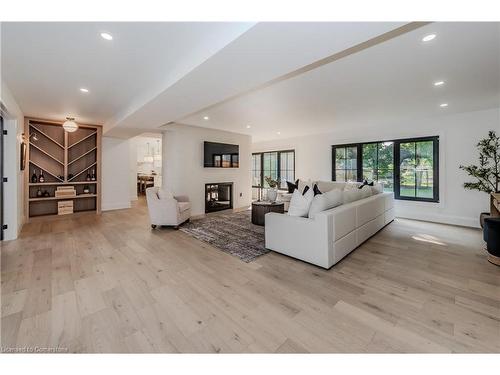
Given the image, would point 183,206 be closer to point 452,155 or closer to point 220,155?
point 220,155

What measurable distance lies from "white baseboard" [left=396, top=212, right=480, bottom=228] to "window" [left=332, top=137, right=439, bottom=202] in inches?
15.2

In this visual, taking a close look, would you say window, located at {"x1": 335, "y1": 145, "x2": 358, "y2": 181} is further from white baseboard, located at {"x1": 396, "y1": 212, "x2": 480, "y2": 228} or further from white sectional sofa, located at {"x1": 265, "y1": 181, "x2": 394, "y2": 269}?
white sectional sofa, located at {"x1": 265, "y1": 181, "x2": 394, "y2": 269}

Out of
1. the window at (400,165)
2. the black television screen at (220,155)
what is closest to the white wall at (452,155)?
the window at (400,165)

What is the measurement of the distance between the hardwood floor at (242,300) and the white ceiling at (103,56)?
7.48 ft

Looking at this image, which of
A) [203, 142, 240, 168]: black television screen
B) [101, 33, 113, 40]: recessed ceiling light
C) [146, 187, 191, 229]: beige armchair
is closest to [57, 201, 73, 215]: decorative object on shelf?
[146, 187, 191, 229]: beige armchair

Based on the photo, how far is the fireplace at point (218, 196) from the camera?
636cm

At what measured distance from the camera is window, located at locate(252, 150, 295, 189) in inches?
330

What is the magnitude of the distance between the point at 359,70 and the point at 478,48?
110 centimetres

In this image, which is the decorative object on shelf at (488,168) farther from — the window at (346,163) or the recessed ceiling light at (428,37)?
the recessed ceiling light at (428,37)

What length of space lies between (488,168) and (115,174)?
9.17m

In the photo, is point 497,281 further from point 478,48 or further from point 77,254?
point 77,254
